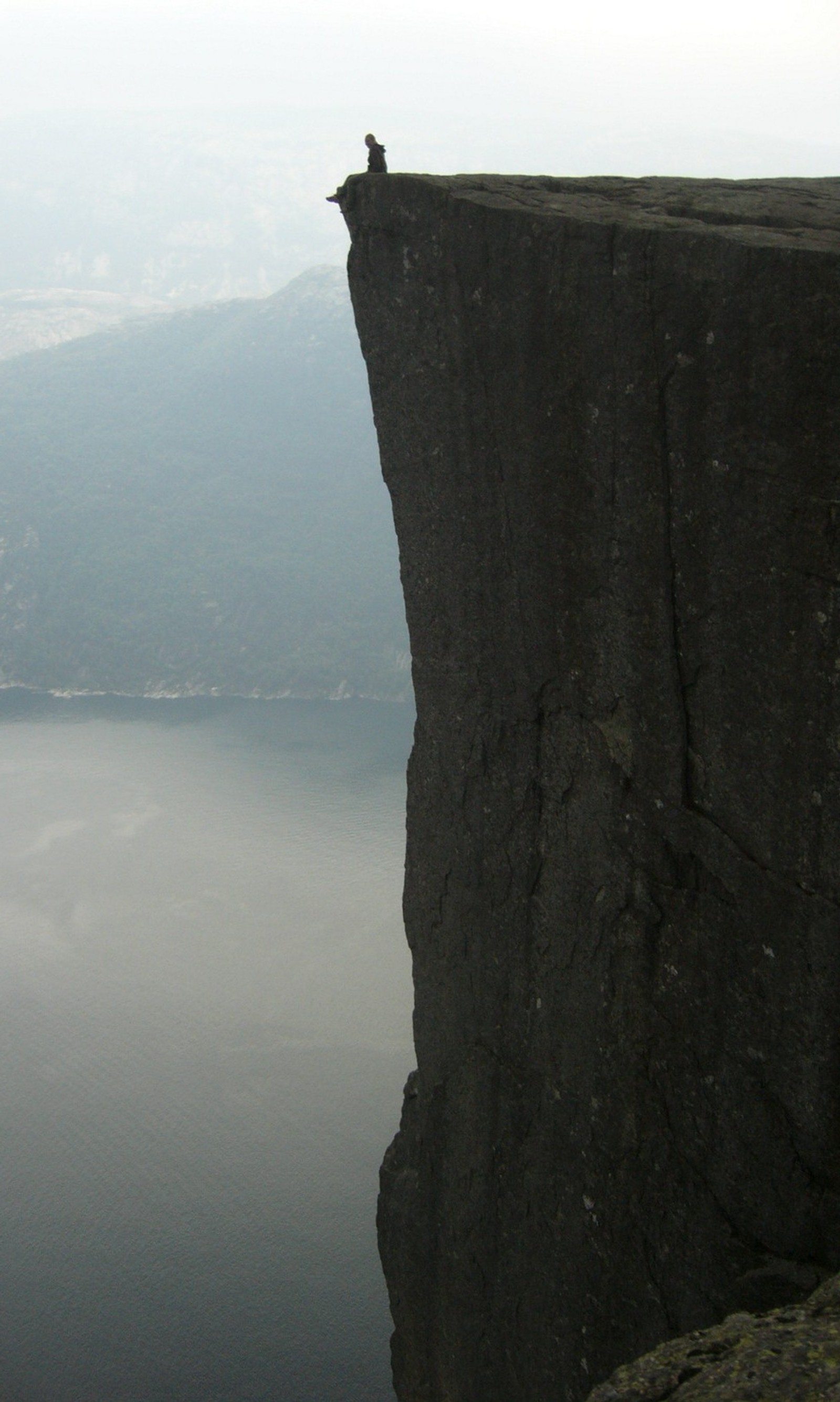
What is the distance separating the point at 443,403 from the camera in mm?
6004

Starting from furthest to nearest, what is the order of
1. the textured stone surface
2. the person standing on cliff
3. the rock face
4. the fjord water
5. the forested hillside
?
the forested hillside
the fjord water
the person standing on cliff
the rock face
the textured stone surface

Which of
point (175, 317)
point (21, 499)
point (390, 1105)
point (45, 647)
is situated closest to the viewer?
point (390, 1105)

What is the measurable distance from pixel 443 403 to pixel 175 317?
253 feet

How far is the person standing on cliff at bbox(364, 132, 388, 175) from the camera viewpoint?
6125 mm

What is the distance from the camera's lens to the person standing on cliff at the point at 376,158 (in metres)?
6.12

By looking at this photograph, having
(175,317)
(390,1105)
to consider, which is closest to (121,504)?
(175,317)

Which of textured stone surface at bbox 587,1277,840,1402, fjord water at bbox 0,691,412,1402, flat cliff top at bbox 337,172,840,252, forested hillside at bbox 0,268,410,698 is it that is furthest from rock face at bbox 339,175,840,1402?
forested hillside at bbox 0,268,410,698

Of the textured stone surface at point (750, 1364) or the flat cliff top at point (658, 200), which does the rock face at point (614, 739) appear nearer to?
the flat cliff top at point (658, 200)

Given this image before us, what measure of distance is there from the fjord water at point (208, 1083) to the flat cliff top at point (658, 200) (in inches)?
409

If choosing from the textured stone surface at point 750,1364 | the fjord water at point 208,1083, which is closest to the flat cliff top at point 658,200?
the textured stone surface at point 750,1364

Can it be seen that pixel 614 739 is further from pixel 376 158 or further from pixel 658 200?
pixel 376 158

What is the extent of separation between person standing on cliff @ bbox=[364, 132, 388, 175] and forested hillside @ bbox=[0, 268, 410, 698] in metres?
35.1

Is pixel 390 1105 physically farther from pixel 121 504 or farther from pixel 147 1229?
pixel 121 504

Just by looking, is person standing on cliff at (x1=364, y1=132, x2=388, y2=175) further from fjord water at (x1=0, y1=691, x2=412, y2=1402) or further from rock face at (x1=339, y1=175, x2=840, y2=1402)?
fjord water at (x1=0, y1=691, x2=412, y2=1402)
